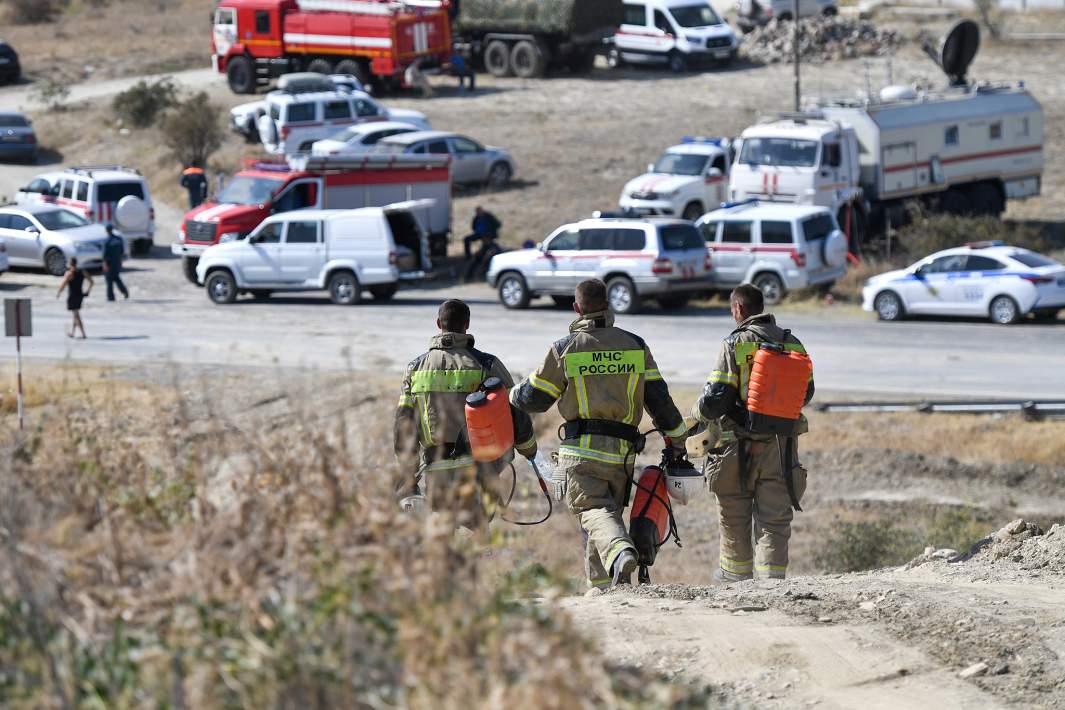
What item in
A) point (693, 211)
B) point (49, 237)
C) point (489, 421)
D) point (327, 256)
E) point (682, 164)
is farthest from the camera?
point (682, 164)

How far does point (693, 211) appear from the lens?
99.8 ft

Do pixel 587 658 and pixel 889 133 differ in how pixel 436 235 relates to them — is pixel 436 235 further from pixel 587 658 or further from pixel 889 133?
pixel 587 658

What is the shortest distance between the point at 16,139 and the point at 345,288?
59.0 ft

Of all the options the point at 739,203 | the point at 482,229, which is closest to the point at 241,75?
the point at 482,229

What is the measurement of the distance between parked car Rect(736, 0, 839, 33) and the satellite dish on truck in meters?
19.6

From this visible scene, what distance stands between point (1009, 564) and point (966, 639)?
230 cm

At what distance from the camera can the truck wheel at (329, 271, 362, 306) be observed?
87.9 feet

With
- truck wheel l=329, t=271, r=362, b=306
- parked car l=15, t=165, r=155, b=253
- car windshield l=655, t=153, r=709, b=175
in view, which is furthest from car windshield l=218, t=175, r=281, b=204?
car windshield l=655, t=153, r=709, b=175

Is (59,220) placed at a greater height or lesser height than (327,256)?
greater

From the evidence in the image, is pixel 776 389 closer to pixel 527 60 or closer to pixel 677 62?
pixel 527 60

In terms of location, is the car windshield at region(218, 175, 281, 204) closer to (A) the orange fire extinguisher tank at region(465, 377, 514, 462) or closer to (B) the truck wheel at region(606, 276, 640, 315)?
(B) the truck wheel at region(606, 276, 640, 315)

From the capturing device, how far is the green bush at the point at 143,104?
42719 millimetres

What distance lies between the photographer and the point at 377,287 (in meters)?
27.3

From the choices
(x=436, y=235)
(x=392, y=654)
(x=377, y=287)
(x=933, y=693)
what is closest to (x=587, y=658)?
(x=392, y=654)
